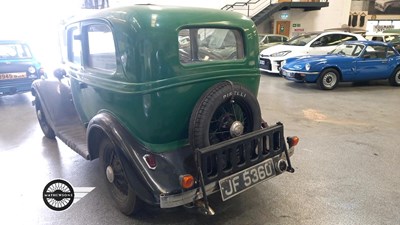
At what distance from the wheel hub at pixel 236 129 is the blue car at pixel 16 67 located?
5.69 m

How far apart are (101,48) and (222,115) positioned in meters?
1.31

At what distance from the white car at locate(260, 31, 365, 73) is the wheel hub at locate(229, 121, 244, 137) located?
731 cm

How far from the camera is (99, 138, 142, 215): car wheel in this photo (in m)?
2.36

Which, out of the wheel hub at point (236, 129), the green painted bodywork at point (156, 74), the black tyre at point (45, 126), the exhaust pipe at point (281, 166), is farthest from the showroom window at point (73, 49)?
the exhaust pipe at point (281, 166)

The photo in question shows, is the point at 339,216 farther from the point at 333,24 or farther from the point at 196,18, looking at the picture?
the point at 333,24

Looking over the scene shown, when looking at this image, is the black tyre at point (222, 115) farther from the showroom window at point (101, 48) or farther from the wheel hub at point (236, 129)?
the showroom window at point (101, 48)

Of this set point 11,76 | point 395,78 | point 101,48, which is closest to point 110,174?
point 101,48

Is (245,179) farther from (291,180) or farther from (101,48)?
(101,48)

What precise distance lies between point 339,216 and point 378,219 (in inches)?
12.2

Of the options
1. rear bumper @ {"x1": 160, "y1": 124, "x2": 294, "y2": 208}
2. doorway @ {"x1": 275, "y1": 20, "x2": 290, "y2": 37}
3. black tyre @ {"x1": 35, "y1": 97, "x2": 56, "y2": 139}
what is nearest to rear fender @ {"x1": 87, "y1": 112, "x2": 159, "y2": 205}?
rear bumper @ {"x1": 160, "y1": 124, "x2": 294, "y2": 208}

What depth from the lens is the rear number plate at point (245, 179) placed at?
2.12 metres

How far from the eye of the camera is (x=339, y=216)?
2.45m

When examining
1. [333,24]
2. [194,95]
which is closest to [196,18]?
[194,95]

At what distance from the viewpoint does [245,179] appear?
2.22 m
